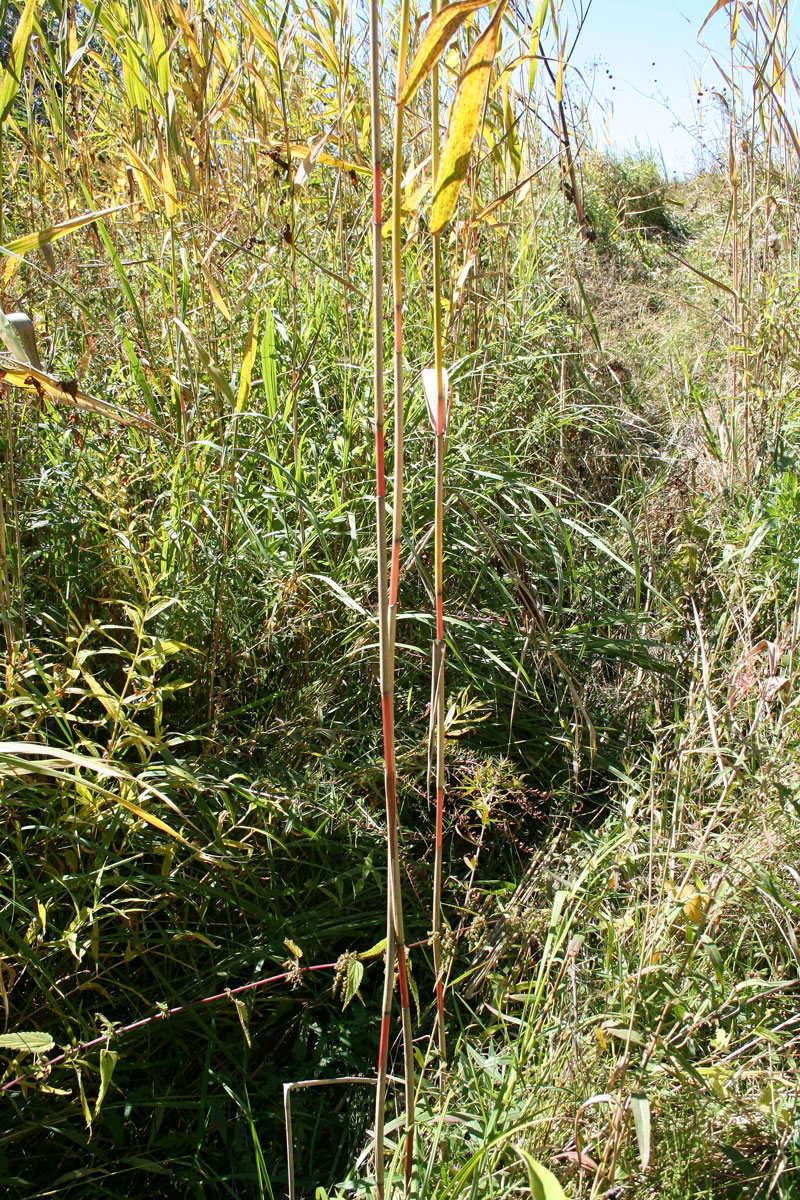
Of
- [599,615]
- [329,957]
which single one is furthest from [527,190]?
[329,957]

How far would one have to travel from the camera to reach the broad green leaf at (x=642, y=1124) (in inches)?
28.6

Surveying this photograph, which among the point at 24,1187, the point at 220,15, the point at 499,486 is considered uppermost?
the point at 220,15

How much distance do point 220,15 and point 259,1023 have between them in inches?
77.7

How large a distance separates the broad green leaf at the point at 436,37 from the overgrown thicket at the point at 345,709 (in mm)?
210

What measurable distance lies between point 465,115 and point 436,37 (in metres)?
0.05

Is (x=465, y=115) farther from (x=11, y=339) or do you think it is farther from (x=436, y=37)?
(x=11, y=339)

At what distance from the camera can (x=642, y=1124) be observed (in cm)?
76

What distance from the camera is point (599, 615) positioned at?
1791 millimetres

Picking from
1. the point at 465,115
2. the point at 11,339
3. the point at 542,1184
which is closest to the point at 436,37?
the point at 465,115

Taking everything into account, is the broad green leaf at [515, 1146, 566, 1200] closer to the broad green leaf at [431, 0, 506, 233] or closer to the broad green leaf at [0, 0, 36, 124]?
the broad green leaf at [431, 0, 506, 233]

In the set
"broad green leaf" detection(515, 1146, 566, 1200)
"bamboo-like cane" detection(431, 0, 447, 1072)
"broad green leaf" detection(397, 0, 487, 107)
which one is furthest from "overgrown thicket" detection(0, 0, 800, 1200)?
"broad green leaf" detection(397, 0, 487, 107)

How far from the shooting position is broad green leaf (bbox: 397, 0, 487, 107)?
0.57 metres

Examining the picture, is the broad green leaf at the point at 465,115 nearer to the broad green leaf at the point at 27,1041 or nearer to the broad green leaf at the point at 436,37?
the broad green leaf at the point at 436,37

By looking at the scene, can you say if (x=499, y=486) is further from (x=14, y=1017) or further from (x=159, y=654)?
(x=14, y=1017)
